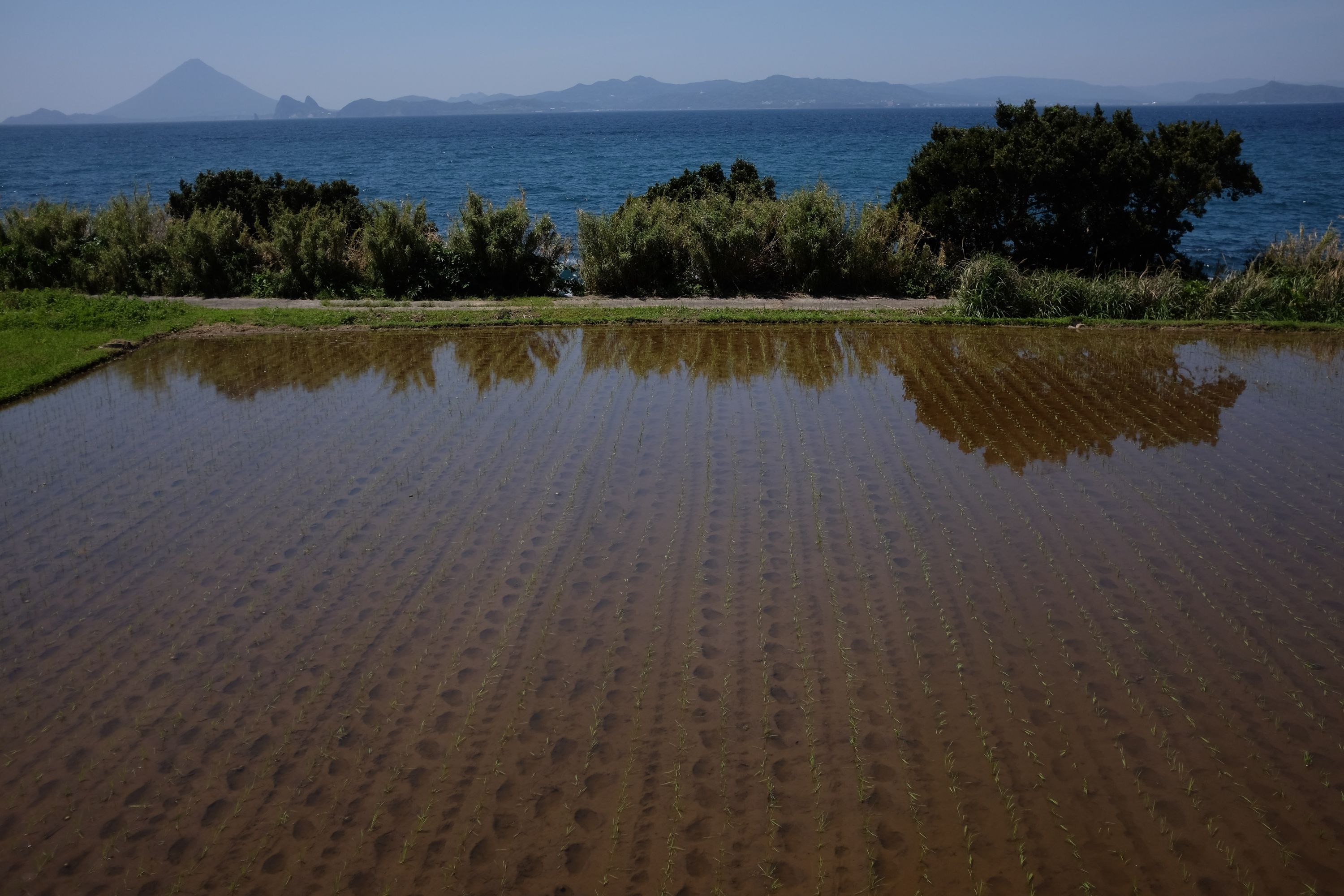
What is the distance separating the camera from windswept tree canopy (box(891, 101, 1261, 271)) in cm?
2095

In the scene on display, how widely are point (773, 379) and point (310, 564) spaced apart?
807 cm

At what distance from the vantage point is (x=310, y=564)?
28.7ft

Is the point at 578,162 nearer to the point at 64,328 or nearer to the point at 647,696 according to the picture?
the point at 64,328

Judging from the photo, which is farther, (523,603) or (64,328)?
(64,328)

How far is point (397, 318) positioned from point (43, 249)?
31.2ft

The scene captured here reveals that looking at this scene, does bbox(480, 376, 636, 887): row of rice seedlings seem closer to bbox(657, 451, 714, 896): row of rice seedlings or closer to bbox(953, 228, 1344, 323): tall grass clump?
bbox(657, 451, 714, 896): row of rice seedlings

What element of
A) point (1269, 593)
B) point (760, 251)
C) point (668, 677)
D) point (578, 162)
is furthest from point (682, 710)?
point (578, 162)

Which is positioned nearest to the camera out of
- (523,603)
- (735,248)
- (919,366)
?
(523,603)

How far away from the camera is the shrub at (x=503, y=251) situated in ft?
68.6

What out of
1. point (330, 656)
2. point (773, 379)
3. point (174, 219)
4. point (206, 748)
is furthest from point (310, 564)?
point (174, 219)

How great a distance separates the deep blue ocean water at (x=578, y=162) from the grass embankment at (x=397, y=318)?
27.8ft

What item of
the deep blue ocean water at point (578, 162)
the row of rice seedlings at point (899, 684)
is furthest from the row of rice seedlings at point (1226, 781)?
the deep blue ocean water at point (578, 162)

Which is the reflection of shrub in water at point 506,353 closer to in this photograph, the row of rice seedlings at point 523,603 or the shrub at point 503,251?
the shrub at point 503,251

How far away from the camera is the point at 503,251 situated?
69.1 feet
